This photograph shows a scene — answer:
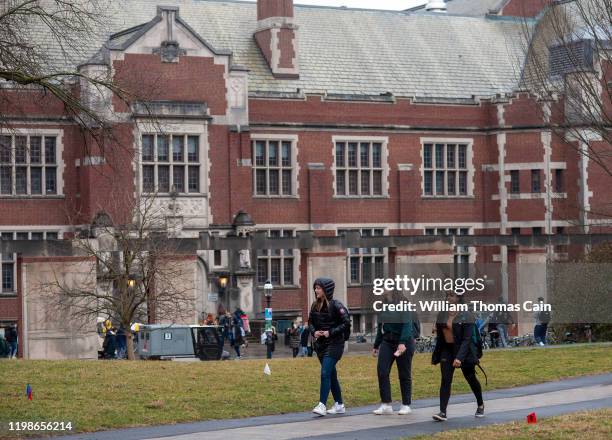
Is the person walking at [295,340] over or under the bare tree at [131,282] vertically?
under

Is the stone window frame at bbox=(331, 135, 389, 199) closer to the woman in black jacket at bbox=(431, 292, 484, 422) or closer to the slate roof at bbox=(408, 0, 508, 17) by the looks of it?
the slate roof at bbox=(408, 0, 508, 17)

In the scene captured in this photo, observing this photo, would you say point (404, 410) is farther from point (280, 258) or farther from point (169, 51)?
point (280, 258)

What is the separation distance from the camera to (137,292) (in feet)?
113

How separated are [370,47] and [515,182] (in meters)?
7.98

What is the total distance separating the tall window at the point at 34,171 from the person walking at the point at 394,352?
95.2 feet

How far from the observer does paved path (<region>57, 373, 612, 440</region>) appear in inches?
635

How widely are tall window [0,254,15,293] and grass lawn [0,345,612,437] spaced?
2105 cm

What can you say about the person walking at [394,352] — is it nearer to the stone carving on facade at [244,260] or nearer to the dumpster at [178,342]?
the dumpster at [178,342]

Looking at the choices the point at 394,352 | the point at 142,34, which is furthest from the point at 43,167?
the point at 394,352

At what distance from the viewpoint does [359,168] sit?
51.3m

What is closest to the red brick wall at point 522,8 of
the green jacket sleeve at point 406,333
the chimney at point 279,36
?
the chimney at point 279,36

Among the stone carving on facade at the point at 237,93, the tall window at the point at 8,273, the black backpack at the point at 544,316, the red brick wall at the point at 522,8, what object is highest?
the red brick wall at the point at 522,8

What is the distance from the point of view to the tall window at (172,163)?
46.3 m

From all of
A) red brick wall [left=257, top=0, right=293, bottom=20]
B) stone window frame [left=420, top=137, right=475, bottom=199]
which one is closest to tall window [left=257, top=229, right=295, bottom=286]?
stone window frame [left=420, top=137, right=475, bottom=199]
